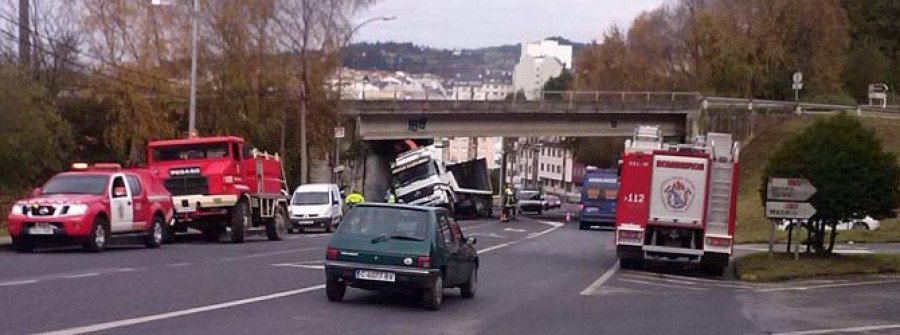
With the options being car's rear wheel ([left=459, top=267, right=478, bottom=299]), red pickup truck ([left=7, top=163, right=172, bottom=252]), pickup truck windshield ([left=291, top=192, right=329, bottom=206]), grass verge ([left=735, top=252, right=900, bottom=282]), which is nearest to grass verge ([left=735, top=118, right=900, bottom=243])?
grass verge ([left=735, top=252, right=900, bottom=282])

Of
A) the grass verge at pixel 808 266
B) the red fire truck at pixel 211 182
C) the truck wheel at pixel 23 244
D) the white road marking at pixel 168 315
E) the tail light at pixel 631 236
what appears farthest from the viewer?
the red fire truck at pixel 211 182

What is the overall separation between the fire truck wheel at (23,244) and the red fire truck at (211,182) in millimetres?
6292

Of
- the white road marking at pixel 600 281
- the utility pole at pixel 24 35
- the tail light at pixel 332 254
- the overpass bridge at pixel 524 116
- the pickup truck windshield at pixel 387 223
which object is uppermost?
→ the utility pole at pixel 24 35

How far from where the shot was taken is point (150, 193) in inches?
1134

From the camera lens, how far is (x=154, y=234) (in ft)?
95.0

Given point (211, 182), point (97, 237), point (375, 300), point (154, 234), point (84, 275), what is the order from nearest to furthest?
point (375, 300) → point (84, 275) → point (97, 237) → point (154, 234) → point (211, 182)

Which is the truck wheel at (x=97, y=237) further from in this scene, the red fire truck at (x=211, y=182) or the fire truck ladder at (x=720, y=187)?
the fire truck ladder at (x=720, y=187)

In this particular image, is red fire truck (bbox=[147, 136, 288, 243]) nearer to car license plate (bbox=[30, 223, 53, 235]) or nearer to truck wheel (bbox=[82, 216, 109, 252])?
truck wheel (bbox=[82, 216, 109, 252])

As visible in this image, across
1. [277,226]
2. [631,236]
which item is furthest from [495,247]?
[631,236]

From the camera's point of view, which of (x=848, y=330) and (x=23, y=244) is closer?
(x=848, y=330)

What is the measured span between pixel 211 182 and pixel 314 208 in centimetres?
1264

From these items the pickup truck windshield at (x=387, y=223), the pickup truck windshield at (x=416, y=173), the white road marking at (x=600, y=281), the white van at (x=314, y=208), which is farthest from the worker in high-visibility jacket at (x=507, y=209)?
the pickup truck windshield at (x=387, y=223)

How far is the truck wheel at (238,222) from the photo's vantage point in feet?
109

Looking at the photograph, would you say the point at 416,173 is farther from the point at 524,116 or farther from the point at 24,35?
the point at 24,35
